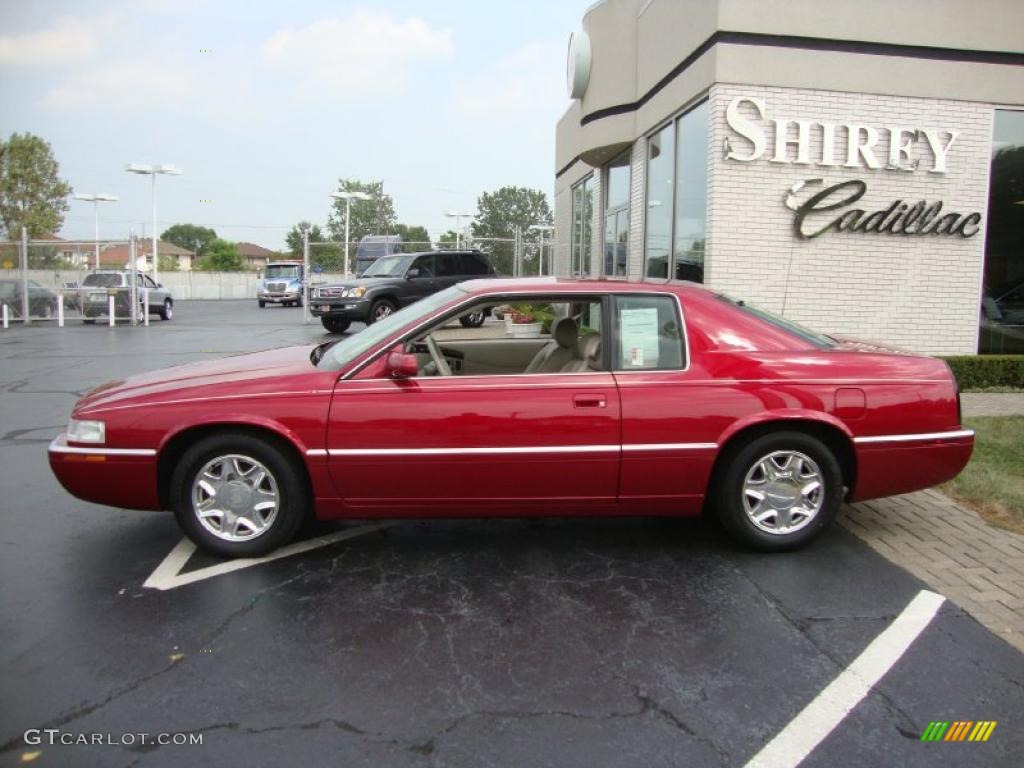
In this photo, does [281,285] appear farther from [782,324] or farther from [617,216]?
[782,324]

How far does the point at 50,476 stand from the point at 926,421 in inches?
234

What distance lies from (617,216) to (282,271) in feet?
84.5

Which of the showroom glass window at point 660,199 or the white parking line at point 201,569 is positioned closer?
the white parking line at point 201,569

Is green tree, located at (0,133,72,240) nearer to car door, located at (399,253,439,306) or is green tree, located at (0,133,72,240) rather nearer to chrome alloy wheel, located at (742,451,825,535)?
car door, located at (399,253,439,306)

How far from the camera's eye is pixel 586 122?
14328 mm

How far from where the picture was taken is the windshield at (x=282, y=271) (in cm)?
3697

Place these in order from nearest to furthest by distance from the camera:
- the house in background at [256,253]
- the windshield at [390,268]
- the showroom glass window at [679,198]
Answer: the showroom glass window at [679,198] < the windshield at [390,268] < the house in background at [256,253]

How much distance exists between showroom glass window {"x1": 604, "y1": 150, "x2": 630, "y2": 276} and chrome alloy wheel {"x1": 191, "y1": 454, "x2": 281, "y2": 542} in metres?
10.5

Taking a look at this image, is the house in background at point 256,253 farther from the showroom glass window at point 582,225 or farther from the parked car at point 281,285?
the showroom glass window at point 582,225

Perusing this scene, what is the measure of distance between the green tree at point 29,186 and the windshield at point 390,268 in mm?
27434

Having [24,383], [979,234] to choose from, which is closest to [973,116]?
[979,234]

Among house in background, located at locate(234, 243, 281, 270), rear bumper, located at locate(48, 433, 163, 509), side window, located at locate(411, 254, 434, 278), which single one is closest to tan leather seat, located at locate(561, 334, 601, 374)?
rear bumper, located at locate(48, 433, 163, 509)

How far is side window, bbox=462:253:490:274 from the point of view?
1961cm
